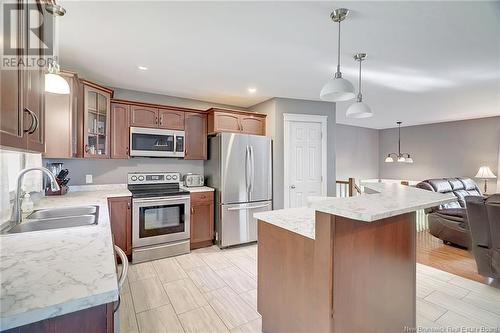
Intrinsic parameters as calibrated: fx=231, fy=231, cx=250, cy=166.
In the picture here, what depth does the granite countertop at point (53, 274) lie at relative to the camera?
0.68 metres

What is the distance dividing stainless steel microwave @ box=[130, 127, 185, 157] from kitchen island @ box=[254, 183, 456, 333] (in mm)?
2309

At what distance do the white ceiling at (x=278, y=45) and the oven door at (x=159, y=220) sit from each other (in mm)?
1670

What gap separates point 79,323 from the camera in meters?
0.76

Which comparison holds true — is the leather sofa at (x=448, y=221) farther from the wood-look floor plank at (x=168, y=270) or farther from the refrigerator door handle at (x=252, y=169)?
the wood-look floor plank at (x=168, y=270)

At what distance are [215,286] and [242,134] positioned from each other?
2.16 meters

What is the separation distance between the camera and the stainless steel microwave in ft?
10.9

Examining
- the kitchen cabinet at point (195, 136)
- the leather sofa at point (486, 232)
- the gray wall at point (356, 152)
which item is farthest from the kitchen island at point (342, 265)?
the gray wall at point (356, 152)

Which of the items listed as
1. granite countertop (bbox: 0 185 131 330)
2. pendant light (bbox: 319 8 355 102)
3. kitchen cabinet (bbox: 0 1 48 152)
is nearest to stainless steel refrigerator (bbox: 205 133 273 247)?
pendant light (bbox: 319 8 355 102)

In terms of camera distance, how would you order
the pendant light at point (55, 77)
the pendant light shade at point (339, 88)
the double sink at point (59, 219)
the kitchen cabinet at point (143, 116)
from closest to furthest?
the pendant light at point (55, 77)
the double sink at point (59, 219)
the pendant light shade at point (339, 88)
the kitchen cabinet at point (143, 116)

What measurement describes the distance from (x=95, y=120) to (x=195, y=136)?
4.49ft

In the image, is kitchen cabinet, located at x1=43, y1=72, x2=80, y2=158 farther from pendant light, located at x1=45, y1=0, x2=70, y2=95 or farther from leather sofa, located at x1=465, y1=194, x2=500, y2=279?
leather sofa, located at x1=465, y1=194, x2=500, y2=279

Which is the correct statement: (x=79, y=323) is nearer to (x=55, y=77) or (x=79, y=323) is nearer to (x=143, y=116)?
(x=55, y=77)

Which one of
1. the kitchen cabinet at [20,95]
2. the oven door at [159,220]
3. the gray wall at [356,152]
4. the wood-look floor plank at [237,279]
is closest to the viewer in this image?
the kitchen cabinet at [20,95]

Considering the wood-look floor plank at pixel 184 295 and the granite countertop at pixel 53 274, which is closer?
the granite countertop at pixel 53 274
